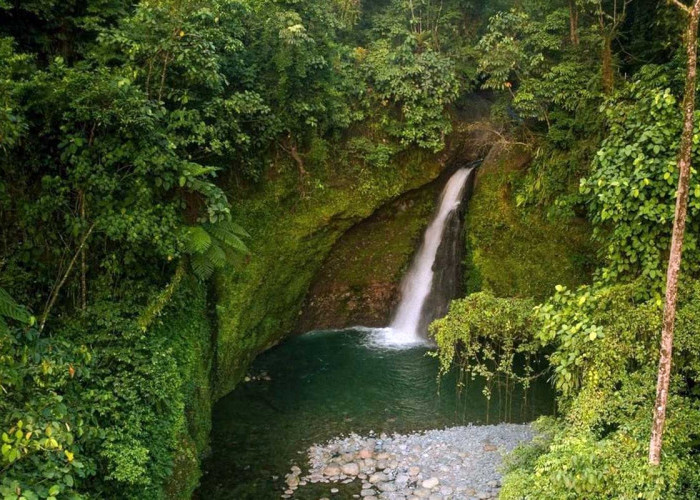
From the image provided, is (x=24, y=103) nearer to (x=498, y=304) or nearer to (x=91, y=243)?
(x=91, y=243)

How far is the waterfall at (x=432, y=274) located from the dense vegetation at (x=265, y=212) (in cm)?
74

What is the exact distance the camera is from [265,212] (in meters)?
11.9

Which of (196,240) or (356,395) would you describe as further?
(356,395)

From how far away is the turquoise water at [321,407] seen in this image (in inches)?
335

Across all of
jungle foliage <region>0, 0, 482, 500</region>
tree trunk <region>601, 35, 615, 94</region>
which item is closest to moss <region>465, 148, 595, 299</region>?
tree trunk <region>601, 35, 615, 94</region>

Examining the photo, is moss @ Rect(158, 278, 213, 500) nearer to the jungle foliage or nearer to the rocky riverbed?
the jungle foliage

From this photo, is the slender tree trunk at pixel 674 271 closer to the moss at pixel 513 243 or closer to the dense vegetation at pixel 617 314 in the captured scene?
the dense vegetation at pixel 617 314

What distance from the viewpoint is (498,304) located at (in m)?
8.00

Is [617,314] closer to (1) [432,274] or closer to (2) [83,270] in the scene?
(2) [83,270]

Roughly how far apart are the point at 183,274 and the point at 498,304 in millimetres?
5192

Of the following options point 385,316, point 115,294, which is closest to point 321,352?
point 385,316

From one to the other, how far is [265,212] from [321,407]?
4.64 m

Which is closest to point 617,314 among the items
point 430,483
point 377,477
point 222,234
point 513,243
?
point 430,483

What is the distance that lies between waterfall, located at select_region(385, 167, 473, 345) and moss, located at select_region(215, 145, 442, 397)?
35.6 inches
